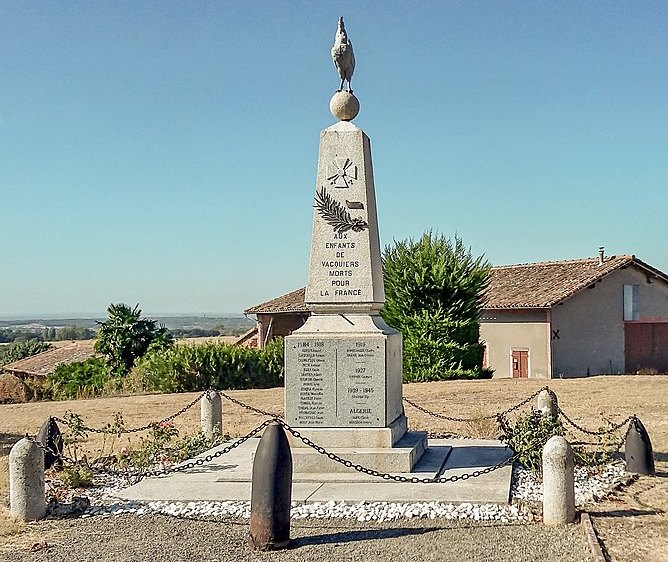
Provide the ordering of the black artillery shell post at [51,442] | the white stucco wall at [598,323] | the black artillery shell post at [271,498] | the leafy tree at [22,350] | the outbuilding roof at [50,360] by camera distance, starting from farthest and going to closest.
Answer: the leafy tree at [22,350] < the outbuilding roof at [50,360] < the white stucco wall at [598,323] < the black artillery shell post at [51,442] < the black artillery shell post at [271,498]

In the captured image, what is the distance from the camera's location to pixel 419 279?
83.0 ft

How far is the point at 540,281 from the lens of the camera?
1331 inches

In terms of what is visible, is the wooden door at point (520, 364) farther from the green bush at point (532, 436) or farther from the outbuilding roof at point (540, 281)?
the green bush at point (532, 436)

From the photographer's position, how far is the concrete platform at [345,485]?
8.03 meters

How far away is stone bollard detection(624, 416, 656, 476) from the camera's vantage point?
9.30 meters

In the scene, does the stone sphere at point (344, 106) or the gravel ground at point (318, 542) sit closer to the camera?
the gravel ground at point (318, 542)

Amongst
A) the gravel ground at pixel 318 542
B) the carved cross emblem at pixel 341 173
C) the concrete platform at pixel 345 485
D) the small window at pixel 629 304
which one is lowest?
the gravel ground at pixel 318 542

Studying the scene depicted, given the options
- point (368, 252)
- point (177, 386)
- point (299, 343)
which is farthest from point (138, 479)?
point (177, 386)

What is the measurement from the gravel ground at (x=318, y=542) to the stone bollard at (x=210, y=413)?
4403 mm

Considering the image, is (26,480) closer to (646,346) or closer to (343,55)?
(343,55)

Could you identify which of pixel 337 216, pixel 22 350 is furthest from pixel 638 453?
pixel 22 350

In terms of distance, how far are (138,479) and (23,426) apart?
296 inches

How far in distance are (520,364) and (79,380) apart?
16.1 metres

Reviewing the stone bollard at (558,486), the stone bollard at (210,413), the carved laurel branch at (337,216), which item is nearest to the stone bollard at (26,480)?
the carved laurel branch at (337,216)
